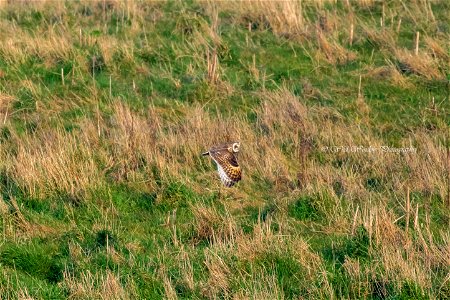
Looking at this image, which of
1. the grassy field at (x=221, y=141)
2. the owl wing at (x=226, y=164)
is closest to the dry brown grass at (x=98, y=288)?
the grassy field at (x=221, y=141)

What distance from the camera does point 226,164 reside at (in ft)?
26.4

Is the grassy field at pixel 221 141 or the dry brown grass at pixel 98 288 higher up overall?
the dry brown grass at pixel 98 288

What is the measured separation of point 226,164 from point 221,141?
6.11 feet

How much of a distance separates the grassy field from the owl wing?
0.31m

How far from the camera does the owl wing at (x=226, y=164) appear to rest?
805cm

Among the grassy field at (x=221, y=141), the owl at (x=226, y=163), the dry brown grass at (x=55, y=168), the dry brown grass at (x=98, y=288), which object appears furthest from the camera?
the dry brown grass at (x=55, y=168)

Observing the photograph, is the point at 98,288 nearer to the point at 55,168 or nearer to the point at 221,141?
the point at 55,168

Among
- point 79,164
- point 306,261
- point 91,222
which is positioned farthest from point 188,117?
point 306,261

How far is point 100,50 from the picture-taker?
12.5 meters

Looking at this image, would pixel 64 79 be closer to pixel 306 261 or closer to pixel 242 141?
pixel 242 141

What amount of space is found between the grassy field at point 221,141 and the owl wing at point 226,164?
1.03 feet

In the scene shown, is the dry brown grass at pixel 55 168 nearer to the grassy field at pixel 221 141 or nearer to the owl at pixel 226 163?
the grassy field at pixel 221 141

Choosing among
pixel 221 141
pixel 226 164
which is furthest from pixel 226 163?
pixel 221 141

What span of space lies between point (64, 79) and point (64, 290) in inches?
218
